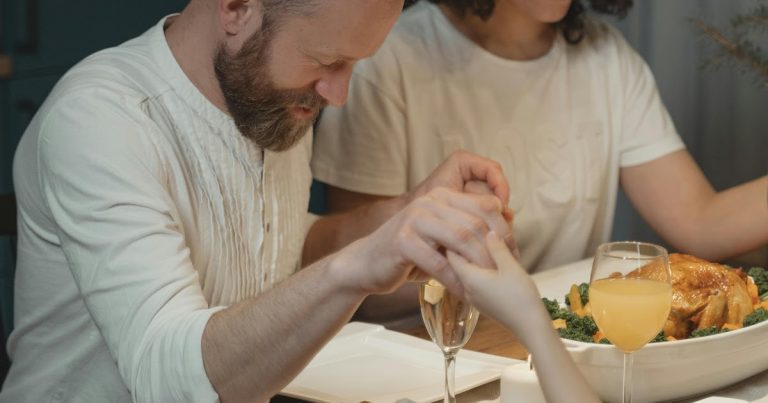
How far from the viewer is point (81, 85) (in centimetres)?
146

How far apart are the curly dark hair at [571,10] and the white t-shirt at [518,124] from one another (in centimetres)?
3

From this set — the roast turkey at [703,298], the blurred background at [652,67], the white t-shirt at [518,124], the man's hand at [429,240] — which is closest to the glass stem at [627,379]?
the roast turkey at [703,298]

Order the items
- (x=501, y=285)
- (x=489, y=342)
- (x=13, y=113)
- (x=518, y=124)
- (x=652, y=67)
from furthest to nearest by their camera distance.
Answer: (x=652, y=67), (x=13, y=113), (x=518, y=124), (x=489, y=342), (x=501, y=285)

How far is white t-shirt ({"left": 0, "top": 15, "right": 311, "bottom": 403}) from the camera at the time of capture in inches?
50.9

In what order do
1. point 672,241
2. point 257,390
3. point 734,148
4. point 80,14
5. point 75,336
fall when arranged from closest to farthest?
1. point 257,390
2. point 75,336
3. point 672,241
4. point 80,14
5. point 734,148

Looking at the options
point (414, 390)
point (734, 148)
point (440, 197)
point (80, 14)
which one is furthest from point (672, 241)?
point (80, 14)

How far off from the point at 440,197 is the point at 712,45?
2.00 metres

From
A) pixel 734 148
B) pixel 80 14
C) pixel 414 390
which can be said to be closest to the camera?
pixel 414 390

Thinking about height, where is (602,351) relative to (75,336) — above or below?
above

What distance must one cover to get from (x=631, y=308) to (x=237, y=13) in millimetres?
665

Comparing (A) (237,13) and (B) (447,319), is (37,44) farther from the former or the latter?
(B) (447,319)

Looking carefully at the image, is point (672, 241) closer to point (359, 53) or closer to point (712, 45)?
point (712, 45)

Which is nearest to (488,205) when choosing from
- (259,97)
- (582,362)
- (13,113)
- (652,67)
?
(582,362)

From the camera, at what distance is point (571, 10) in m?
2.46
